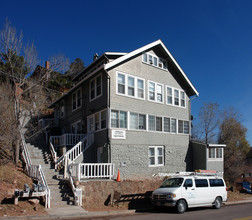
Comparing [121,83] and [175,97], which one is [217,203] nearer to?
[121,83]

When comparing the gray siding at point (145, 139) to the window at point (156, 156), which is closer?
the gray siding at point (145, 139)

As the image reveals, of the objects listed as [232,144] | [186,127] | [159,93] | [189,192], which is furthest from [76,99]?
[232,144]

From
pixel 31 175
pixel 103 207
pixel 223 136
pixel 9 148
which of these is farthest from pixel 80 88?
pixel 223 136

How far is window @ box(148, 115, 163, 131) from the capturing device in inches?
809

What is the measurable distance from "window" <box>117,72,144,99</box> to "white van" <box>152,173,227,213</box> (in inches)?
289

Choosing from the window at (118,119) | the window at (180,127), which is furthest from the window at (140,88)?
the window at (180,127)

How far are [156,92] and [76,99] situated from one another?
6.94m

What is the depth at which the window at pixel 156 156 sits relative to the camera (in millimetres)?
20175

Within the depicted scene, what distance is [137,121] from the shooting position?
1964 cm

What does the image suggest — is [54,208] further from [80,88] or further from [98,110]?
[80,88]

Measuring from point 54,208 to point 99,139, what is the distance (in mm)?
7163

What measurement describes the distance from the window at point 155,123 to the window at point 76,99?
20.4 ft

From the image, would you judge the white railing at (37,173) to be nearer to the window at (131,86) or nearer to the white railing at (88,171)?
the white railing at (88,171)

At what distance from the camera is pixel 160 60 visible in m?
22.2
